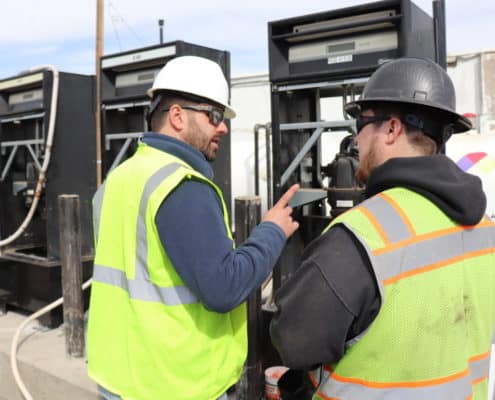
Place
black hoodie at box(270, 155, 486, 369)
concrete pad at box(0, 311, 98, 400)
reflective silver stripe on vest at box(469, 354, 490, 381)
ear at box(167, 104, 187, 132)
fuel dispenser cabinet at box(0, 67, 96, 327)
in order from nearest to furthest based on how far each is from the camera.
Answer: black hoodie at box(270, 155, 486, 369)
reflective silver stripe on vest at box(469, 354, 490, 381)
ear at box(167, 104, 187, 132)
concrete pad at box(0, 311, 98, 400)
fuel dispenser cabinet at box(0, 67, 96, 327)

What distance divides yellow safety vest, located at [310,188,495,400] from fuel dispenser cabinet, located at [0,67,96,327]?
4133mm

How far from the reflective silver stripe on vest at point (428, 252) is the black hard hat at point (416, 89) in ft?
1.06

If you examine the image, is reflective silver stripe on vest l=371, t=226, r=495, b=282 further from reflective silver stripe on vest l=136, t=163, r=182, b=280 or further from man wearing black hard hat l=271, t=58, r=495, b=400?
reflective silver stripe on vest l=136, t=163, r=182, b=280

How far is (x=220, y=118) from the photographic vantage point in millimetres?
2232

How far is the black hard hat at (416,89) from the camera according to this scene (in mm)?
1573

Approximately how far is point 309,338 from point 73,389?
300 cm

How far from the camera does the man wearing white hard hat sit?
1796 millimetres

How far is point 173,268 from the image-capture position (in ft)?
6.13

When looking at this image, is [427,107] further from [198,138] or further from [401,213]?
[198,138]

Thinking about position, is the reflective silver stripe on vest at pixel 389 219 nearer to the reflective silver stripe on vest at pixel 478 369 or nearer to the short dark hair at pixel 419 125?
the short dark hair at pixel 419 125

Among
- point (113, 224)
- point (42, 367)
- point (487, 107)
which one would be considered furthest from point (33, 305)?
point (487, 107)

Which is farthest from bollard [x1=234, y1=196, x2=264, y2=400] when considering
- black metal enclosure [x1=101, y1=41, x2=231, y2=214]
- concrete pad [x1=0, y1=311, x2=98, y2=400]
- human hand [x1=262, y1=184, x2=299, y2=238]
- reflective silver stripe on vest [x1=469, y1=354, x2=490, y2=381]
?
reflective silver stripe on vest [x1=469, y1=354, x2=490, y2=381]

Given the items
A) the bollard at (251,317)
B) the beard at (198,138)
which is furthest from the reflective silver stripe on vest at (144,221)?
the bollard at (251,317)

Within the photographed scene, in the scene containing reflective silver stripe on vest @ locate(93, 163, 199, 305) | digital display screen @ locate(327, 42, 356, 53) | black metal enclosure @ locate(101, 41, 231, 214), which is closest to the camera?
reflective silver stripe on vest @ locate(93, 163, 199, 305)
